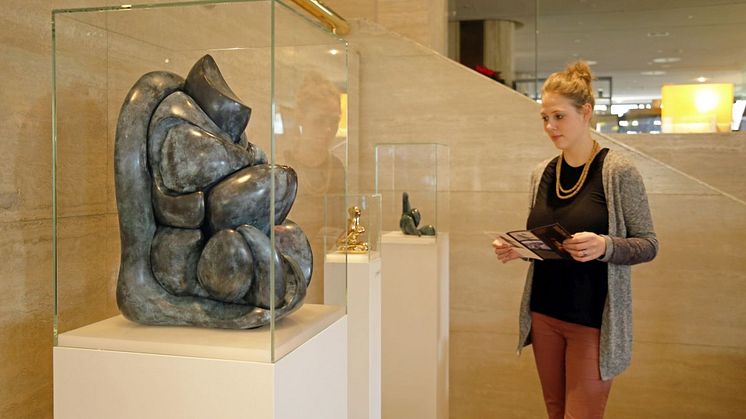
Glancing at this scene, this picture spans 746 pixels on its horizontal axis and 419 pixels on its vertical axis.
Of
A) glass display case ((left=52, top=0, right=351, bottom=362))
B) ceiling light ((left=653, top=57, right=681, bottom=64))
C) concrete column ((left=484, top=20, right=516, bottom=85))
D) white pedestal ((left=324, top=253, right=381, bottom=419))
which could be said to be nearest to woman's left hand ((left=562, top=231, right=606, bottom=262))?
→ white pedestal ((left=324, top=253, right=381, bottom=419))

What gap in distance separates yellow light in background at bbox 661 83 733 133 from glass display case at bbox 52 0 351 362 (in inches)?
160

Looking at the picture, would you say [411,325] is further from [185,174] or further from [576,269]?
[185,174]

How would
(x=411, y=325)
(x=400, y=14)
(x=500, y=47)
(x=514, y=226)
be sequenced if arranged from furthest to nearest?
1. (x=500, y=47)
2. (x=400, y=14)
3. (x=514, y=226)
4. (x=411, y=325)

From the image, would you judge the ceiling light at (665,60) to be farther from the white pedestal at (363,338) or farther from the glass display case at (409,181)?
the white pedestal at (363,338)

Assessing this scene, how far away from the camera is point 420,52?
390 centimetres

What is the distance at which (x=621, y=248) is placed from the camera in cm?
206

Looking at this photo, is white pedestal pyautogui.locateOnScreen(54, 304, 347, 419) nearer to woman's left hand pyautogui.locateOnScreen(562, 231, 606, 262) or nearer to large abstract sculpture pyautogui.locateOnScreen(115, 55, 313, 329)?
large abstract sculpture pyautogui.locateOnScreen(115, 55, 313, 329)

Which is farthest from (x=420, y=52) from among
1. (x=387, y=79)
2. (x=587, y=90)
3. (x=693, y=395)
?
(x=693, y=395)

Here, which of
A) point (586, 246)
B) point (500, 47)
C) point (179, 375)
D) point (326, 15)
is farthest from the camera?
point (500, 47)

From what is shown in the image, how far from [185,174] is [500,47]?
4624 mm

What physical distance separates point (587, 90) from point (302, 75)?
1.28 m

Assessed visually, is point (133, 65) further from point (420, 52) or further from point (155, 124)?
point (420, 52)

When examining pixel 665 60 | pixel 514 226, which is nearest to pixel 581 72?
pixel 514 226

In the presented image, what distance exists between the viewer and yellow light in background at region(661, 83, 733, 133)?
183 inches
